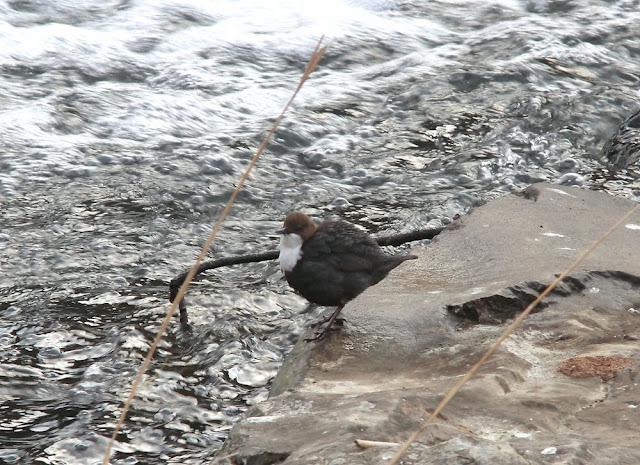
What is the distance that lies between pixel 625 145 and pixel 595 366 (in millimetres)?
4188

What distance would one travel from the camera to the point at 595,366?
354cm

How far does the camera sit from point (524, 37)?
9.99 meters

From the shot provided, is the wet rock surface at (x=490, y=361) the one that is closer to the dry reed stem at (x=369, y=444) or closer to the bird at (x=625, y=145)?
the dry reed stem at (x=369, y=444)

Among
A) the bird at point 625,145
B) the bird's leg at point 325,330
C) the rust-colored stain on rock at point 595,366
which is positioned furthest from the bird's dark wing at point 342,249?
the bird at point 625,145

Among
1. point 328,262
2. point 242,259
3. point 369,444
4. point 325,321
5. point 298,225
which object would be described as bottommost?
point 242,259

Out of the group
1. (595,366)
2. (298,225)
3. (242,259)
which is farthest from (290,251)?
(595,366)

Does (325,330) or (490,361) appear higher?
(490,361)

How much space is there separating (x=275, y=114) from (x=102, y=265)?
3.03 meters

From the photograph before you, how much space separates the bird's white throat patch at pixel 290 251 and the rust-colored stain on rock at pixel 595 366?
1246 mm

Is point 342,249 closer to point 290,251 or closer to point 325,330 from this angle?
point 290,251

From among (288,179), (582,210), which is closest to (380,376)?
(582,210)

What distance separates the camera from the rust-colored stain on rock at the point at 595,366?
3.49 metres

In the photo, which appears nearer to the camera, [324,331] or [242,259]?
[324,331]

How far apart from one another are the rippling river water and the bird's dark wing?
719mm
